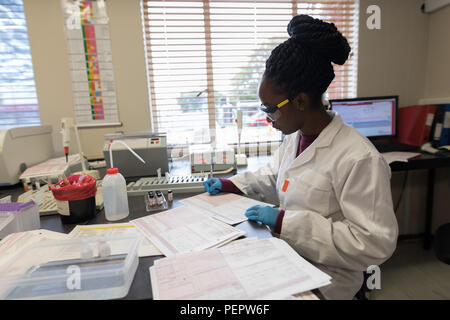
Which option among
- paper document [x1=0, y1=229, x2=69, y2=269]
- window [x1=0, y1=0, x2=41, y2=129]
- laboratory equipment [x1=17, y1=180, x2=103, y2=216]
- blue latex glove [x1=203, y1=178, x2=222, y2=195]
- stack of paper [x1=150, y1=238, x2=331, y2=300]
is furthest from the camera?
window [x1=0, y1=0, x2=41, y2=129]

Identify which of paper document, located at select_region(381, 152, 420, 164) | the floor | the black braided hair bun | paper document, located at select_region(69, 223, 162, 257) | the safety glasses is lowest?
the floor

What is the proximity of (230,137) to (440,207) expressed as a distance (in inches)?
78.6

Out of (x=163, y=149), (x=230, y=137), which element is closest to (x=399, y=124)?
(x=230, y=137)

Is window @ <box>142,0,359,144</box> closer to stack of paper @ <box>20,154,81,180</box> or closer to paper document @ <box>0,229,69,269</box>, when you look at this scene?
stack of paper @ <box>20,154,81,180</box>

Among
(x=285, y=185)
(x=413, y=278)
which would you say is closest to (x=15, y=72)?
(x=285, y=185)

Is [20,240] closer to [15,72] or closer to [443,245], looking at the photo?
[443,245]

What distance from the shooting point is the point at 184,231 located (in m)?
0.84

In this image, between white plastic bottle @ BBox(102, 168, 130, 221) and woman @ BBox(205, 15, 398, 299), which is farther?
white plastic bottle @ BBox(102, 168, 130, 221)

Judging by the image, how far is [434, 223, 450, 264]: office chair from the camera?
3.13 feet

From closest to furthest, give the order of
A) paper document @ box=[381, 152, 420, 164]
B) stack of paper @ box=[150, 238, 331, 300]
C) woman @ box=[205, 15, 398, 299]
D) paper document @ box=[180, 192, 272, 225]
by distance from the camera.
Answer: stack of paper @ box=[150, 238, 331, 300], woman @ box=[205, 15, 398, 299], paper document @ box=[180, 192, 272, 225], paper document @ box=[381, 152, 420, 164]

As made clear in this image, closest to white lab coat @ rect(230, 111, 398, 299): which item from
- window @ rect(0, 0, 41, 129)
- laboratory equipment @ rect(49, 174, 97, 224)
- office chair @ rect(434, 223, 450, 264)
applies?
office chair @ rect(434, 223, 450, 264)

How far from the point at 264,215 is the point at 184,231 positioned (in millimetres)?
264

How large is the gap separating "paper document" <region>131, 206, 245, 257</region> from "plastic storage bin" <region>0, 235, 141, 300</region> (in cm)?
10
